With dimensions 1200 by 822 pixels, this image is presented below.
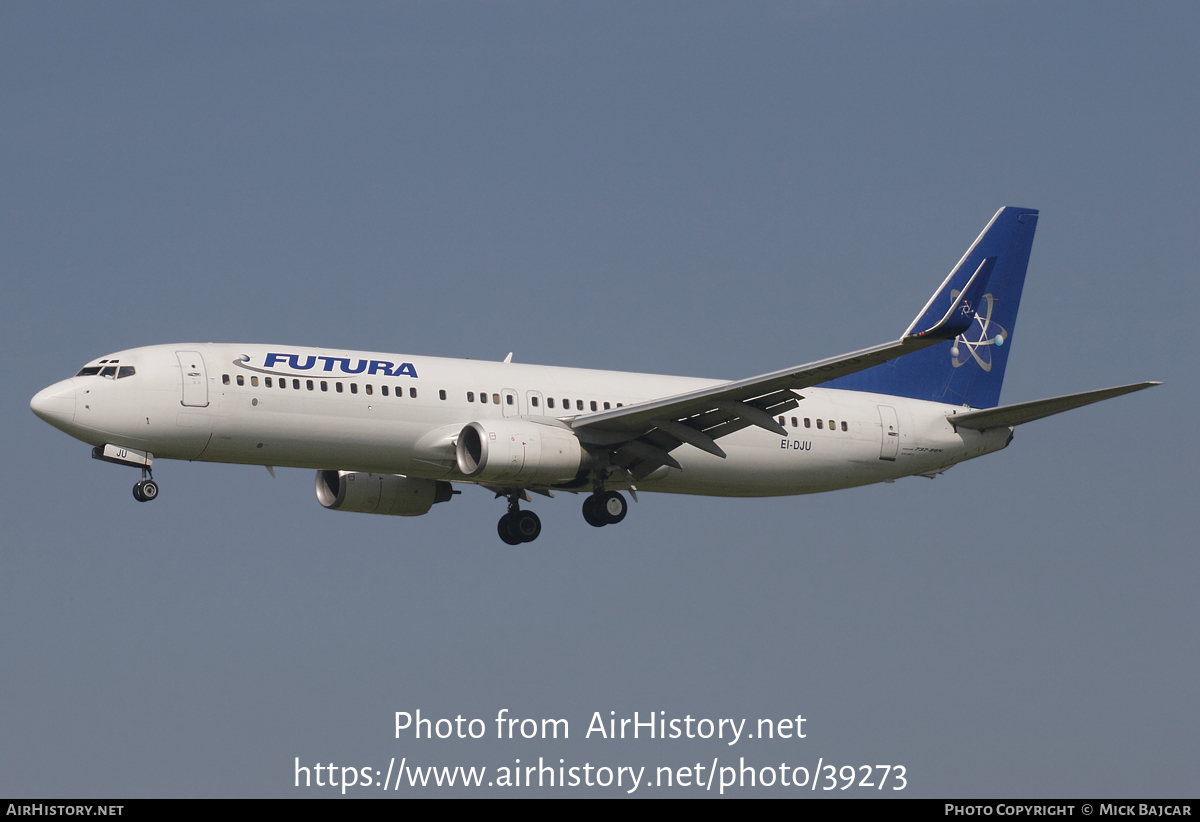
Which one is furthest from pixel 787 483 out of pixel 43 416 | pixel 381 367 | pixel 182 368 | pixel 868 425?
pixel 43 416

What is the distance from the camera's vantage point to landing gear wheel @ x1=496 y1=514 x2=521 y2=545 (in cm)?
4491

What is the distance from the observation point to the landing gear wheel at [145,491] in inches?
1526

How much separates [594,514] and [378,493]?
7.05 m

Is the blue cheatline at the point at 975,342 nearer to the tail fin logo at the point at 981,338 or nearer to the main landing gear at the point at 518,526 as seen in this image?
the tail fin logo at the point at 981,338

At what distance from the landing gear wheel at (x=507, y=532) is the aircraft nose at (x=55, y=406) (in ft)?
41.8

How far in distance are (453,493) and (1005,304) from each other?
19.3 metres

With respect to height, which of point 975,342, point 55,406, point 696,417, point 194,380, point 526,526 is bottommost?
point 55,406

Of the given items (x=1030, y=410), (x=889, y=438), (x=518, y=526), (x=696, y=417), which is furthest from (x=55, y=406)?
(x=1030, y=410)

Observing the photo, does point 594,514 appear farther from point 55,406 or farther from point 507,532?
point 55,406

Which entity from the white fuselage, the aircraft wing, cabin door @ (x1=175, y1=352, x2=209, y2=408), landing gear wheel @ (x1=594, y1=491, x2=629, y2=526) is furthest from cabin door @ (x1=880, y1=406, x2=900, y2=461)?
cabin door @ (x1=175, y1=352, x2=209, y2=408)

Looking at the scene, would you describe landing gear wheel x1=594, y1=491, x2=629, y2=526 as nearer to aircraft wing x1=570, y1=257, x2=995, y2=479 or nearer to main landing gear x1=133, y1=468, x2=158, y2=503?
aircraft wing x1=570, y1=257, x2=995, y2=479

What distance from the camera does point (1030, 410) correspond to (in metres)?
44.6

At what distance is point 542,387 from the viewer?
42656mm

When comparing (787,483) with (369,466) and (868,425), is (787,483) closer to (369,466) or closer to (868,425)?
(868,425)
